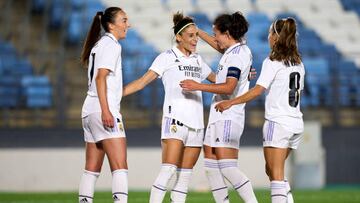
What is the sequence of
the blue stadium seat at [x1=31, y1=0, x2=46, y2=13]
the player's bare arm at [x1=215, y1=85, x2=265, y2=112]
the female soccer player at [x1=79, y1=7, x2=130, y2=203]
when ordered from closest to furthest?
1. the female soccer player at [x1=79, y1=7, x2=130, y2=203]
2. the player's bare arm at [x1=215, y1=85, x2=265, y2=112]
3. the blue stadium seat at [x1=31, y1=0, x2=46, y2=13]

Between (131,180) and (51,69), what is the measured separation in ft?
8.34

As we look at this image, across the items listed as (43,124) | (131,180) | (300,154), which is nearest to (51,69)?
(43,124)

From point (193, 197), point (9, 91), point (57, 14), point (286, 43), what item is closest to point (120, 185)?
point (286, 43)

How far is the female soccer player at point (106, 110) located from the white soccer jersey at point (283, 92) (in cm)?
128

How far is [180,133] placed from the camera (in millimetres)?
8312

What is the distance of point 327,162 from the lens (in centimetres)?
1666

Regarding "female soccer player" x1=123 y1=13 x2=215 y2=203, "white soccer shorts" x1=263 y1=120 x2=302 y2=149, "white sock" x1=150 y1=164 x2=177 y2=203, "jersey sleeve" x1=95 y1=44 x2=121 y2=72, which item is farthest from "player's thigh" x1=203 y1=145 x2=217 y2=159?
"jersey sleeve" x1=95 y1=44 x2=121 y2=72

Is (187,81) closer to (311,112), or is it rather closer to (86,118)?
(86,118)

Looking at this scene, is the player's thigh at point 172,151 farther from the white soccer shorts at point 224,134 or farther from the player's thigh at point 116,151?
the player's thigh at point 116,151

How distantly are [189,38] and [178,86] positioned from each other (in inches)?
17.5

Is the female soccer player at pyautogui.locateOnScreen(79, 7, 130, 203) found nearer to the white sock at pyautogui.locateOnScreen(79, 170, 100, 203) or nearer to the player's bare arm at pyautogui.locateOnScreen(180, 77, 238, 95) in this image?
the white sock at pyautogui.locateOnScreen(79, 170, 100, 203)

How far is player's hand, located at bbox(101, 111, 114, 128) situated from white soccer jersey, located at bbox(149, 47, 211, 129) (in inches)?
34.9

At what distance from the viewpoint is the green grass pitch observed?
12.3m

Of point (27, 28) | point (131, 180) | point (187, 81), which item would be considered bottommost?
point (131, 180)
